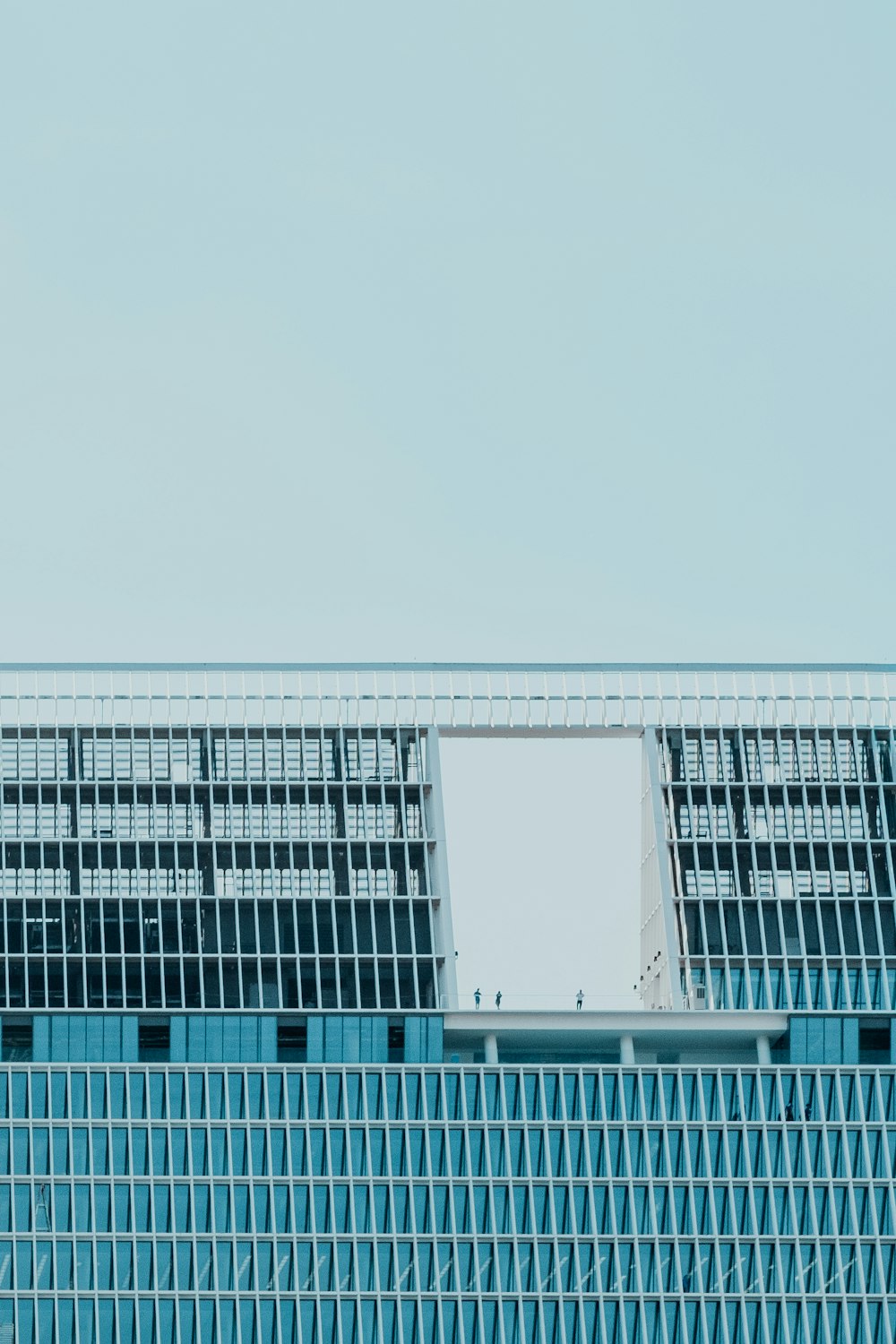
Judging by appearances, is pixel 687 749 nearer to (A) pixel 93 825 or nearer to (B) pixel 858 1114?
(B) pixel 858 1114

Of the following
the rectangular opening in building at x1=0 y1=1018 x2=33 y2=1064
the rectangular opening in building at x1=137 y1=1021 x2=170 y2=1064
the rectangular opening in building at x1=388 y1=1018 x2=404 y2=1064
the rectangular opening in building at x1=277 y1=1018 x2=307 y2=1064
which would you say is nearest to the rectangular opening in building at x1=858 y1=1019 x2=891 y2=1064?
the rectangular opening in building at x1=388 y1=1018 x2=404 y2=1064

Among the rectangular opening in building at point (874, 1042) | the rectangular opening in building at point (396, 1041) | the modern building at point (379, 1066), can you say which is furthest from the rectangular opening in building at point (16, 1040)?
the rectangular opening in building at point (874, 1042)

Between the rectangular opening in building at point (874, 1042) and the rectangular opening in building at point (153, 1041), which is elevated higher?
the rectangular opening in building at point (153, 1041)

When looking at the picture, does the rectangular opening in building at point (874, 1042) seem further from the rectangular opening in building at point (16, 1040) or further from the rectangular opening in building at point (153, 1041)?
the rectangular opening in building at point (16, 1040)

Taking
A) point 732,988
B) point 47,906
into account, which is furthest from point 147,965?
point 732,988

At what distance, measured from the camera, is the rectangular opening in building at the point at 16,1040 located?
140 meters

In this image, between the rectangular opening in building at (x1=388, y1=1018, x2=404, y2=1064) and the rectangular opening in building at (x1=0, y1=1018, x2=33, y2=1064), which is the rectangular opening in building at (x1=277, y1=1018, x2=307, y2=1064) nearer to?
the rectangular opening in building at (x1=388, y1=1018, x2=404, y2=1064)

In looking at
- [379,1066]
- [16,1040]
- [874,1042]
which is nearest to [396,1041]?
[379,1066]

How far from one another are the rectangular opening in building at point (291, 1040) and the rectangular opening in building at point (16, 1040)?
11618 mm

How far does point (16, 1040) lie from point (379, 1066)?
1704 cm

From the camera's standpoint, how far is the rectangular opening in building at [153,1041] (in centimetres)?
14075

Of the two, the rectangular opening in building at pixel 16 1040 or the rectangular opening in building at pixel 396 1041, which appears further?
the rectangular opening in building at pixel 396 1041

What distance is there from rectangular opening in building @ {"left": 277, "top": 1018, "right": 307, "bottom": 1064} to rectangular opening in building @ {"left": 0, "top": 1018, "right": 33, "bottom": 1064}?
1162cm

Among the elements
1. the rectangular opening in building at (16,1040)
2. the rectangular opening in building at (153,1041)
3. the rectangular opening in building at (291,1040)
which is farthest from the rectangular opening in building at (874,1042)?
the rectangular opening in building at (16,1040)
